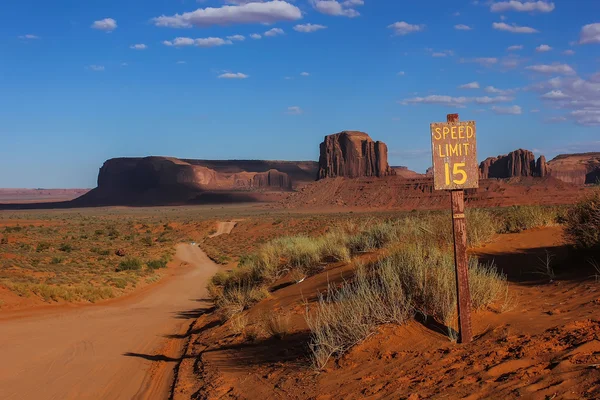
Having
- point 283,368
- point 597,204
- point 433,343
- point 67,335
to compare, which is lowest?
point 67,335

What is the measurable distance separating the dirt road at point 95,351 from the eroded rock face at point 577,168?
411ft

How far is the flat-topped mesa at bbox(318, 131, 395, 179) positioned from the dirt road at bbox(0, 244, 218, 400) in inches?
4197

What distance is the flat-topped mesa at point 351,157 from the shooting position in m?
124

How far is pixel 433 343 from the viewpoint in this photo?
679cm

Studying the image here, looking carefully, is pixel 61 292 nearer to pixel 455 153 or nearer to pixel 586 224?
pixel 586 224

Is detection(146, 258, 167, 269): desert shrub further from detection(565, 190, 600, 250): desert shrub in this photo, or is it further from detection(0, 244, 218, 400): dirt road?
detection(565, 190, 600, 250): desert shrub

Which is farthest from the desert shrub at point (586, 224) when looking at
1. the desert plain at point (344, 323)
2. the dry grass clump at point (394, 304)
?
the dry grass clump at point (394, 304)

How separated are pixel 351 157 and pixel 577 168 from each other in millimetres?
58456

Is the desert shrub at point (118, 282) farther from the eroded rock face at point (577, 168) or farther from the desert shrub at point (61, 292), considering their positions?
the eroded rock face at point (577, 168)

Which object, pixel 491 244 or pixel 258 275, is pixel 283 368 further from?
pixel 258 275

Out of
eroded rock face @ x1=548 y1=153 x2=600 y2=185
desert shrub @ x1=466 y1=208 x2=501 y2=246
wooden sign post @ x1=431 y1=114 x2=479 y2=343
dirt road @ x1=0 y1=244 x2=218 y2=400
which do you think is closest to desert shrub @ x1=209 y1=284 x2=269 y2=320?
dirt road @ x1=0 y1=244 x2=218 y2=400

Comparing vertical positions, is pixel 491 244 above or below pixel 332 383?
above

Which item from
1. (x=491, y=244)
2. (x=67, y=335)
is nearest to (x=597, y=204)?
(x=491, y=244)

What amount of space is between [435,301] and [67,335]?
9.85 metres
